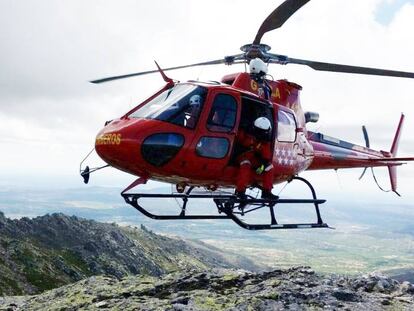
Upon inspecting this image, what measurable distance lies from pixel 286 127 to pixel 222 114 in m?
3.80

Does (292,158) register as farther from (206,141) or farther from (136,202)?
(136,202)

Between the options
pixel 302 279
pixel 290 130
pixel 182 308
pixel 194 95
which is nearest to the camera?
pixel 182 308

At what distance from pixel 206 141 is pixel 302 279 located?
561cm

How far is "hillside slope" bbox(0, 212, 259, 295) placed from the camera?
69.2m

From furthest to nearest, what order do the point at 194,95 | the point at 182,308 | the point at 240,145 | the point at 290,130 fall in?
1. the point at 290,130
2. the point at 240,145
3. the point at 194,95
4. the point at 182,308

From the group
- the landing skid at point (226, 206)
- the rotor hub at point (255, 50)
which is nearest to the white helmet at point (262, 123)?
the landing skid at point (226, 206)

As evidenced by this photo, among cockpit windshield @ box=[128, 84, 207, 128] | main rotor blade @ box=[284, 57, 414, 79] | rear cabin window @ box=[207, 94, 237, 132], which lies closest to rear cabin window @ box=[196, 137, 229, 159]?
rear cabin window @ box=[207, 94, 237, 132]

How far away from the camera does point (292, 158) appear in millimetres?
21516

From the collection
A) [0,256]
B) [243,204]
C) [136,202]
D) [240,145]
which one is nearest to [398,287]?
[243,204]

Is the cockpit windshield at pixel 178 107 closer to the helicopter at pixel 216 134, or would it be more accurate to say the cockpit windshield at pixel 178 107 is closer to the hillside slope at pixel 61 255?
the helicopter at pixel 216 134

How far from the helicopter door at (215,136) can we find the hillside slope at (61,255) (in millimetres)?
48676

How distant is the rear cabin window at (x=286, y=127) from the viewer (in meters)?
20.2

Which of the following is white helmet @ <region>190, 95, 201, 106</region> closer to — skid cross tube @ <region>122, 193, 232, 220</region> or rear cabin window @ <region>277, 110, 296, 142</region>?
skid cross tube @ <region>122, 193, 232, 220</region>

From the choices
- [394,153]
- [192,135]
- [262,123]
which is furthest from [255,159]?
[394,153]
